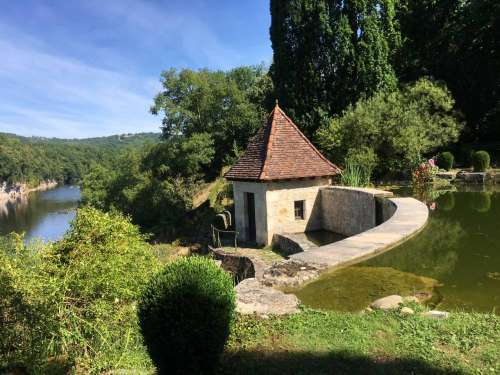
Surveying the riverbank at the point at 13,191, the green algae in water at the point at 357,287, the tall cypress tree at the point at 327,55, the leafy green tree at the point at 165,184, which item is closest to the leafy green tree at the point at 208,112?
the leafy green tree at the point at 165,184

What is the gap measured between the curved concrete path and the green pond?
162mm

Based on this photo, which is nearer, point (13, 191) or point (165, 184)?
point (165, 184)

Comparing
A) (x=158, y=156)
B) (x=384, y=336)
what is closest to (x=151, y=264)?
(x=384, y=336)

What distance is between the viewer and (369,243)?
7.88 metres

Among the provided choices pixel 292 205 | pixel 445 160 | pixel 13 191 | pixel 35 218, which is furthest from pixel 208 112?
pixel 13 191

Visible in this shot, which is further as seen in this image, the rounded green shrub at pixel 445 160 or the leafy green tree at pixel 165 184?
the leafy green tree at pixel 165 184

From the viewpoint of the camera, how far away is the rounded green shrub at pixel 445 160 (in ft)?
76.6

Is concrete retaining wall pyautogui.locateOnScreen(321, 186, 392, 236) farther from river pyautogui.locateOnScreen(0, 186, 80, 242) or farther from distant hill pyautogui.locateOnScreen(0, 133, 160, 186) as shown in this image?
distant hill pyautogui.locateOnScreen(0, 133, 160, 186)

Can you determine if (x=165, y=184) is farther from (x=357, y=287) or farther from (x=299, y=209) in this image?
(x=357, y=287)

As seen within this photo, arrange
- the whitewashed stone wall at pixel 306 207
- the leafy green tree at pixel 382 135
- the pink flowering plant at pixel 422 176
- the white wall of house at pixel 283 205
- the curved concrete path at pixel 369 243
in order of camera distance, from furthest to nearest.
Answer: the leafy green tree at pixel 382 135 → the pink flowering plant at pixel 422 176 → the white wall of house at pixel 283 205 → the whitewashed stone wall at pixel 306 207 → the curved concrete path at pixel 369 243

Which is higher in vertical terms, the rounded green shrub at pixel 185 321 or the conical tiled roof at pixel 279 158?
the conical tiled roof at pixel 279 158

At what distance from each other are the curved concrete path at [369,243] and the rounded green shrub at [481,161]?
42.9 ft

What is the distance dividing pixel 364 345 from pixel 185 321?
1.83m

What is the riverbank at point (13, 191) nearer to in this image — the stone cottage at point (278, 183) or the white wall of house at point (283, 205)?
the stone cottage at point (278, 183)
